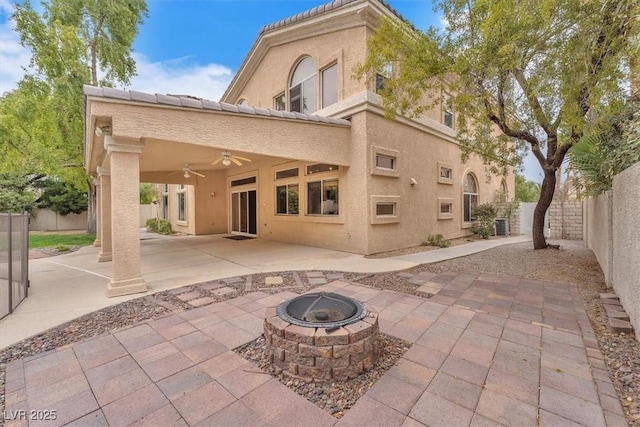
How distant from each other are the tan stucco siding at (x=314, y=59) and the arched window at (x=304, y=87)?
233 millimetres

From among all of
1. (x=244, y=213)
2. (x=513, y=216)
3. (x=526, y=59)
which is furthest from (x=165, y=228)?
(x=513, y=216)

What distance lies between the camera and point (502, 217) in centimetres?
1509

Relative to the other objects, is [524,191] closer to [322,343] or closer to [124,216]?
[322,343]

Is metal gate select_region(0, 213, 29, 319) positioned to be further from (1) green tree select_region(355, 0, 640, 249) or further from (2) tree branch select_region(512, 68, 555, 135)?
(2) tree branch select_region(512, 68, 555, 135)

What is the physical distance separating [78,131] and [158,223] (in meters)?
7.00

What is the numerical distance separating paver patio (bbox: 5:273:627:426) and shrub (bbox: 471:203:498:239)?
36.0 ft

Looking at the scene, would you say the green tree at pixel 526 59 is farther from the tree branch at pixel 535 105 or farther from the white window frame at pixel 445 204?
the white window frame at pixel 445 204

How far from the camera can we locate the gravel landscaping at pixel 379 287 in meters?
2.46

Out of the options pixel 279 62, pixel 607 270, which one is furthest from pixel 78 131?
pixel 607 270

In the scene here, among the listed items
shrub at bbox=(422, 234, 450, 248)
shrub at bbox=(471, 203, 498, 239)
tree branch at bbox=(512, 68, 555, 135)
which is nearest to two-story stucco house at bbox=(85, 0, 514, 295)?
shrub at bbox=(422, 234, 450, 248)

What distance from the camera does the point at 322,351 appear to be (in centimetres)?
253

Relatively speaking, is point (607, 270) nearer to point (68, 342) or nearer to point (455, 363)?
point (455, 363)

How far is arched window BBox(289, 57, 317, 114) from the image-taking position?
1095 cm

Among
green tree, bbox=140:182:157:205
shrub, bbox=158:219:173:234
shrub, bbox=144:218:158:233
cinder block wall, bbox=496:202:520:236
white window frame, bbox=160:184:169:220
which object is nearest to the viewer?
cinder block wall, bbox=496:202:520:236
